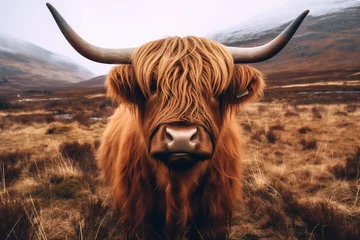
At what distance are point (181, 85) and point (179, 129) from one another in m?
0.35

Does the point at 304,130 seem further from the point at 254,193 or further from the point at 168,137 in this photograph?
the point at 168,137

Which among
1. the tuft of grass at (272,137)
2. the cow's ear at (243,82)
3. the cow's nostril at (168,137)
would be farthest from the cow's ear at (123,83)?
the tuft of grass at (272,137)

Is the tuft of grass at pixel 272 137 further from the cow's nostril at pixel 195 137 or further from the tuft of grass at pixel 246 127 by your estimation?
the cow's nostril at pixel 195 137

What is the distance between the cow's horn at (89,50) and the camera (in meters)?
1.64

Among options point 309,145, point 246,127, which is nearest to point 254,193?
point 309,145

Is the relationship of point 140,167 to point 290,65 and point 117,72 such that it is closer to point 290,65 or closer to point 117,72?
point 117,72

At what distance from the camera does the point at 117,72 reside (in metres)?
1.88

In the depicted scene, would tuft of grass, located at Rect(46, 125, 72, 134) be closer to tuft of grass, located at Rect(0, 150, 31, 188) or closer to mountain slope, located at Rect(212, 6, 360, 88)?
tuft of grass, located at Rect(0, 150, 31, 188)

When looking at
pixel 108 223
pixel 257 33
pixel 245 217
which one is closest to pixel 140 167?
pixel 108 223

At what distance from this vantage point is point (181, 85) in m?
1.61

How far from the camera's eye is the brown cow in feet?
4.88

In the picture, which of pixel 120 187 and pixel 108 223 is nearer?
pixel 120 187

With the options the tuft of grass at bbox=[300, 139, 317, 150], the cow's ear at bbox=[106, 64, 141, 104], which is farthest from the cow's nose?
the tuft of grass at bbox=[300, 139, 317, 150]

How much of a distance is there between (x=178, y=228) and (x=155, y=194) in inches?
14.0
